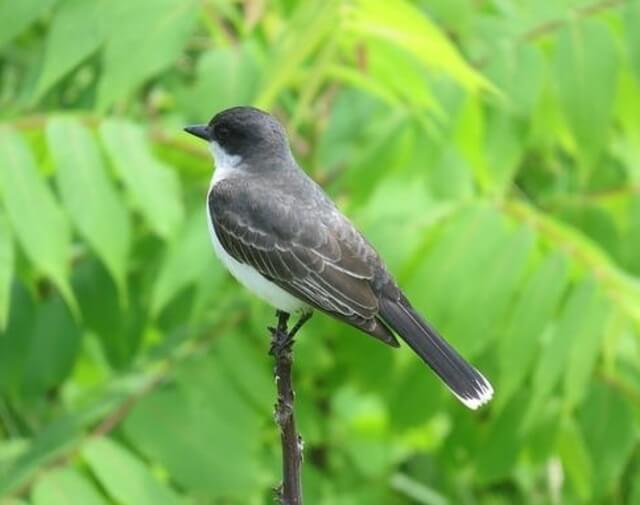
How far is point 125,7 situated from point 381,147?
1.05 metres

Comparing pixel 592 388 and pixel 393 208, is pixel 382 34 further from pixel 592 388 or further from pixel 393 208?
pixel 592 388

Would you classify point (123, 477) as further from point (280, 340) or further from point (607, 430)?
point (607, 430)

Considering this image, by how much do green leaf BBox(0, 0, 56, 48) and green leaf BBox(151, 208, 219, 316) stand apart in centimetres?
89

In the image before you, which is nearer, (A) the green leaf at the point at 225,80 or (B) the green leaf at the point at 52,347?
(A) the green leaf at the point at 225,80

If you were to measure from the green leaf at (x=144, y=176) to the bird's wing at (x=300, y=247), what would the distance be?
0.51m

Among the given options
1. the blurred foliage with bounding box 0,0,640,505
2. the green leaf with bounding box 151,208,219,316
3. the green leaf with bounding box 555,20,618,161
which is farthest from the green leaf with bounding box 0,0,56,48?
the green leaf with bounding box 555,20,618,161

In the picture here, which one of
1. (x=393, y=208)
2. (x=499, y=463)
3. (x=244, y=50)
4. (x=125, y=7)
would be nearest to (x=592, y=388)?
(x=499, y=463)

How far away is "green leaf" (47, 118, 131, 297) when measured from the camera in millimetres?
4625

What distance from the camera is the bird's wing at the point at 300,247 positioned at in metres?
3.95

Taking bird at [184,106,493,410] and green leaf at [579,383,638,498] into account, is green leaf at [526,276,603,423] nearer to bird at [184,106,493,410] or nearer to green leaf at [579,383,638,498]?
green leaf at [579,383,638,498]

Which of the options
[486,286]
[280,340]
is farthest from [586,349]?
[280,340]

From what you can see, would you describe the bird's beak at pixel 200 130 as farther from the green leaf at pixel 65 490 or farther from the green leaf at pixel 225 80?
the green leaf at pixel 65 490

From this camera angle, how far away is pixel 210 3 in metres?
5.36

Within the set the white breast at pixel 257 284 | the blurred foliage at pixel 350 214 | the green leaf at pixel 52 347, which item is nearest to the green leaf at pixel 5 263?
the blurred foliage at pixel 350 214
